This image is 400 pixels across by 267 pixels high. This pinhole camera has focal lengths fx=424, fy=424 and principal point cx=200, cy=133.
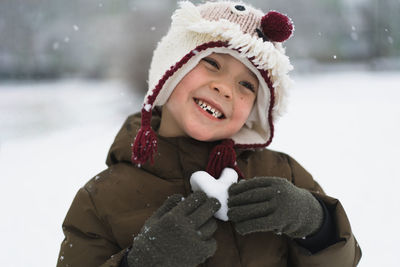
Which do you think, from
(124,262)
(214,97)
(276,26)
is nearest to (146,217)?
(124,262)

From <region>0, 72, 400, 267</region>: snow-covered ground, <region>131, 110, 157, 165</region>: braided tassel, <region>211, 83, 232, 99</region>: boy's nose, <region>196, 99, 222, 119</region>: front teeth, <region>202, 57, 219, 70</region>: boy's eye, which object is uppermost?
<region>202, 57, 219, 70</region>: boy's eye

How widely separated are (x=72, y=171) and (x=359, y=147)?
122 inches

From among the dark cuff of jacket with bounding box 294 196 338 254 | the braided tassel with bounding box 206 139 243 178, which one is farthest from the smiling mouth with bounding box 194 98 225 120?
the dark cuff of jacket with bounding box 294 196 338 254

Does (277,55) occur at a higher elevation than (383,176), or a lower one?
higher

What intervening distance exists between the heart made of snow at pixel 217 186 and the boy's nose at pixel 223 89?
247mm

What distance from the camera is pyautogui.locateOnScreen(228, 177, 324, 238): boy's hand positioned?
1.16m

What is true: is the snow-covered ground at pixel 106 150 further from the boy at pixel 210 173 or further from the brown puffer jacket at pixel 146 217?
the brown puffer jacket at pixel 146 217

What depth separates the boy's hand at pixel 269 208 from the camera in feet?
3.81

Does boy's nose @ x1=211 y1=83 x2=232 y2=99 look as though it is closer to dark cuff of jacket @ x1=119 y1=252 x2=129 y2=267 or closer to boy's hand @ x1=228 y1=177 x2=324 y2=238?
boy's hand @ x1=228 y1=177 x2=324 y2=238

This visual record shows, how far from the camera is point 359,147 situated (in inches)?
187

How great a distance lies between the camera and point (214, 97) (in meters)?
A: 1.34

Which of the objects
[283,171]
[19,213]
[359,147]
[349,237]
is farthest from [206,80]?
[359,147]

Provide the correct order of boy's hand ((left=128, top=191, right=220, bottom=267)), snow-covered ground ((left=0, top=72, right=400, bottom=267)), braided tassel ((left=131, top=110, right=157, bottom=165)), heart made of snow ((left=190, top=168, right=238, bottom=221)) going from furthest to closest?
snow-covered ground ((left=0, top=72, right=400, bottom=267)) < braided tassel ((left=131, top=110, right=157, bottom=165)) < heart made of snow ((left=190, top=168, right=238, bottom=221)) < boy's hand ((left=128, top=191, right=220, bottom=267))

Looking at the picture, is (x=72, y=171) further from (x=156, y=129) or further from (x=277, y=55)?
(x=277, y=55)
